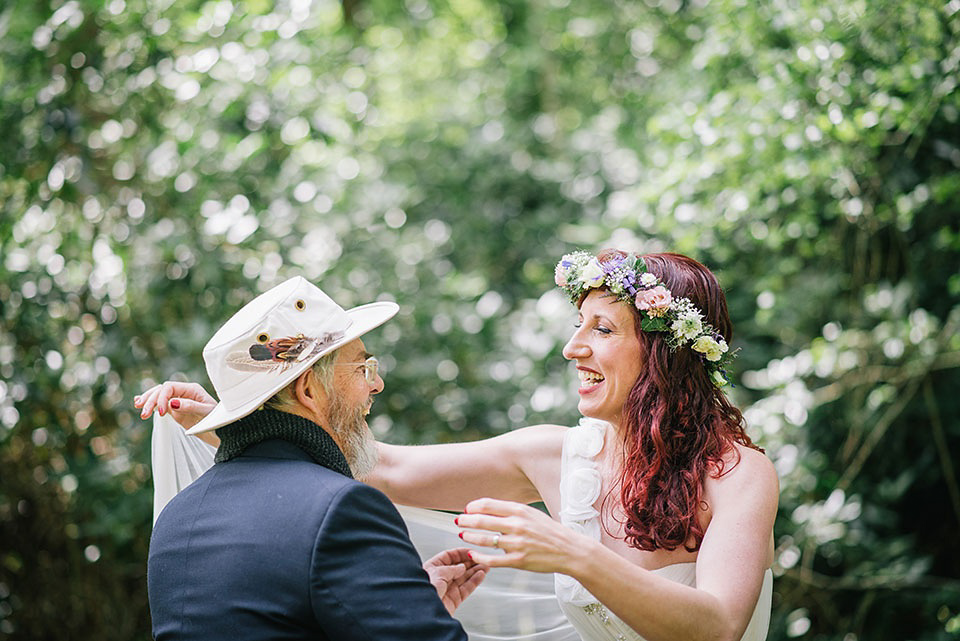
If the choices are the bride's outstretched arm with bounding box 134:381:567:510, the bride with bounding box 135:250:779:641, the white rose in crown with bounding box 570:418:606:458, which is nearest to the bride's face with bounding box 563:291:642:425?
the bride with bounding box 135:250:779:641

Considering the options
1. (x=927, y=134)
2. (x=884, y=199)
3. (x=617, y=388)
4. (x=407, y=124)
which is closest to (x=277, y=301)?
(x=617, y=388)

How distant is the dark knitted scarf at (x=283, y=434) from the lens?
2127 mm

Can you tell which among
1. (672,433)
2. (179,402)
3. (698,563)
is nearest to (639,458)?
(672,433)

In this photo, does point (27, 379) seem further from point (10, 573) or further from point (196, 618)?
point (196, 618)

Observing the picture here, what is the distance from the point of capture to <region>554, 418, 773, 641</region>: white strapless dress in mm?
2498

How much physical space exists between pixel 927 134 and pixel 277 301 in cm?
384

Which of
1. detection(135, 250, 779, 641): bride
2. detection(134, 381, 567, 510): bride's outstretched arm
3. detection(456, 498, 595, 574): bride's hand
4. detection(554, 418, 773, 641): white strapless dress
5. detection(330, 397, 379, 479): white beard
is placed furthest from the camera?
detection(134, 381, 567, 510): bride's outstretched arm

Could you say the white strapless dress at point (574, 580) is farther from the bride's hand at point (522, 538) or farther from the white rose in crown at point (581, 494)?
the bride's hand at point (522, 538)

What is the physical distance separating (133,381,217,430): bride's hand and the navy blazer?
0.71 m

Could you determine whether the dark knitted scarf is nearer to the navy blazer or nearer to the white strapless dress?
the navy blazer

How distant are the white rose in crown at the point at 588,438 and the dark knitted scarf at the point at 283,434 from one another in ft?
2.68

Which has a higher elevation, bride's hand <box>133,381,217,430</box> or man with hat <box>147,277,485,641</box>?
man with hat <box>147,277,485,641</box>

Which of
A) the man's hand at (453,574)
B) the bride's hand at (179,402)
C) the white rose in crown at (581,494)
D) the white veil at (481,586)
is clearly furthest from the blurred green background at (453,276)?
the man's hand at (453,574)

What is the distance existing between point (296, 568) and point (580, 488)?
3.30 ft
